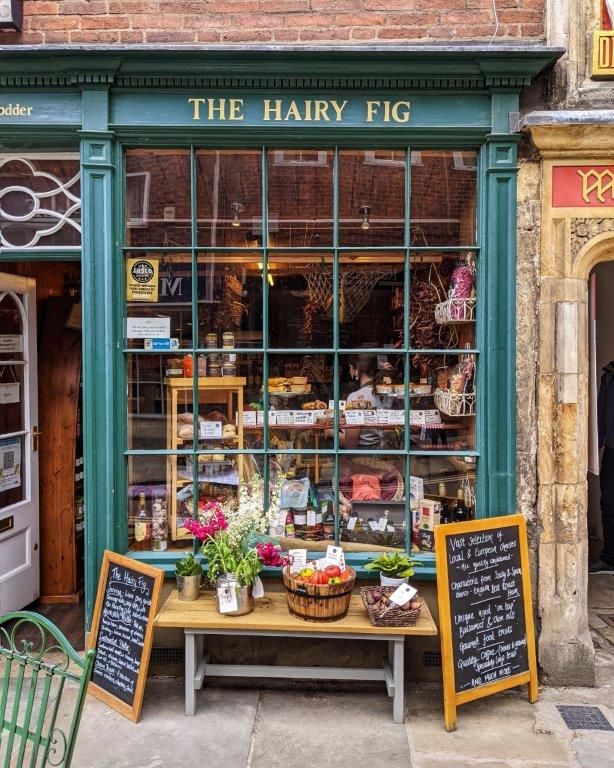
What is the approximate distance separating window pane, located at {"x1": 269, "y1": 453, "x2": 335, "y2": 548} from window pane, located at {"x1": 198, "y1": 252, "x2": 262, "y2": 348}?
0.96 m

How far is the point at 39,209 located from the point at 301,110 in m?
2.05

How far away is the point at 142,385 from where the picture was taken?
450 cm

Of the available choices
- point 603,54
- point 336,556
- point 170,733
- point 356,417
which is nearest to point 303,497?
point 336,556

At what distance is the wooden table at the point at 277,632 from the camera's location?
3.75m

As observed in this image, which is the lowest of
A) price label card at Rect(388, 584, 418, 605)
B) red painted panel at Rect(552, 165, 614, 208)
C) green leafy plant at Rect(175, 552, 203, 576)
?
price label card at Rect(388, 584, 418, 605)

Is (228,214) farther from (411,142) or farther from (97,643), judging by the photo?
(97,643)

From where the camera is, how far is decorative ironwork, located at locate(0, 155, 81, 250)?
175 inches

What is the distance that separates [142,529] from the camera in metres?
4.51

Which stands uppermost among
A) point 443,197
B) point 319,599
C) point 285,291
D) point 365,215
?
point 443,197

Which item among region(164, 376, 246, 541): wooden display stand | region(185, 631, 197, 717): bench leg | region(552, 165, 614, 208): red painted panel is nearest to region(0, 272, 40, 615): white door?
region(164, 376, 246, 541): wooden display stand

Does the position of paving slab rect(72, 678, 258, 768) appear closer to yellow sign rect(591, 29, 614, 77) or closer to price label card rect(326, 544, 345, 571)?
price label card rect(326, 544, 345, 571)

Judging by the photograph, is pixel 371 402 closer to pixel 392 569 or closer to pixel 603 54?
pixel 392 569

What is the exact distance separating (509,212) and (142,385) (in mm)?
2936

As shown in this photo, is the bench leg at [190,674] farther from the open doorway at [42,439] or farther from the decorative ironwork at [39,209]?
the decorative ironwork at [39,209]
